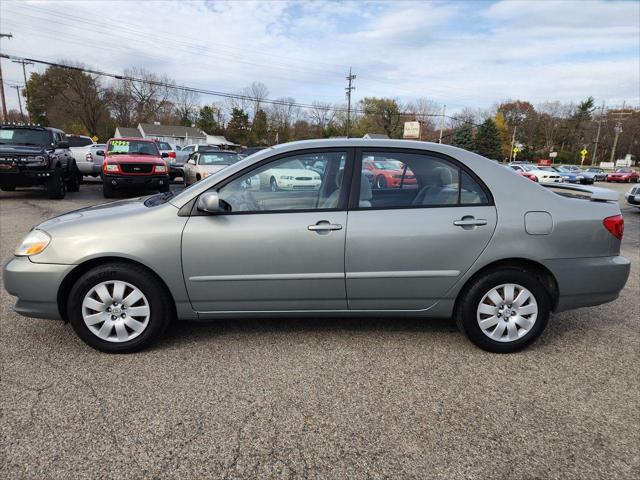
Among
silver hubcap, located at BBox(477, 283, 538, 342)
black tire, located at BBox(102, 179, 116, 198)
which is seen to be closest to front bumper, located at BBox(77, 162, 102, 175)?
black tire, located at BBox(102, 179, 116, 198)

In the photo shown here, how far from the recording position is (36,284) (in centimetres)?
314

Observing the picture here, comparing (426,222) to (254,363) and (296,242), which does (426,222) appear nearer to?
(296,242)

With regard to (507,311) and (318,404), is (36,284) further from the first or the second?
(507,311)

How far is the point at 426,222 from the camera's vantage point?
3.21 metres

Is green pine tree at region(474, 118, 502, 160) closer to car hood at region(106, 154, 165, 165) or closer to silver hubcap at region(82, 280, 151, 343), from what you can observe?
car hood at region(106, 154, 165, 165)

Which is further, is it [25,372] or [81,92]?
[81,92]

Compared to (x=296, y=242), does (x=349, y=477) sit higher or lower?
lower

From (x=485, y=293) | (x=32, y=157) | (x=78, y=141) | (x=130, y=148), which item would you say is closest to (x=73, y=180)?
(x=130, y=148)

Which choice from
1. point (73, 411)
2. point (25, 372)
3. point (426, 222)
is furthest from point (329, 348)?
point (25, 372)

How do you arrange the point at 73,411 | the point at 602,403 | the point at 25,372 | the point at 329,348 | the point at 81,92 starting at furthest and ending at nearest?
the point at 81,92
the point at 329,348
the point at 25,372
the point at 602,403
the point at 73,411

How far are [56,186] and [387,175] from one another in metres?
11.5

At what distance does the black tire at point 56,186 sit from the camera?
1153 cm

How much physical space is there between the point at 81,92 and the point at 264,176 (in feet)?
248

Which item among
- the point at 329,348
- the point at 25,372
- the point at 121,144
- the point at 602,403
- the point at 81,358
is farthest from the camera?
the point at 121,144
